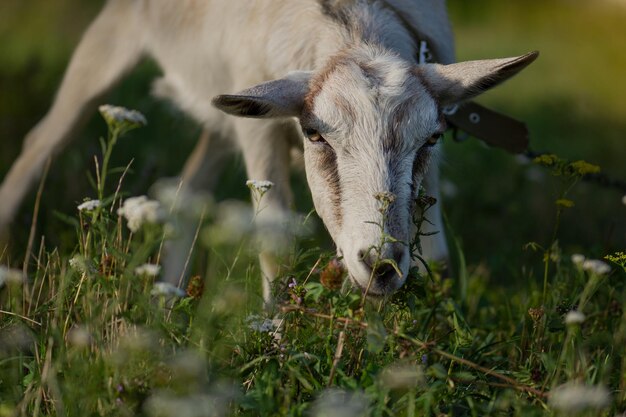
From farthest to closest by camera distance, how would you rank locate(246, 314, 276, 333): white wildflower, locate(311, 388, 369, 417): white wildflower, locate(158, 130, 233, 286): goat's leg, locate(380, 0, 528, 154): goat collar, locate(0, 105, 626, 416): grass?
locate(158, 130, 233, 286): goat's leg, locate(380, 0, 528, 154): goat collar, locate(246, 314, 276, 333): white wildflower, locate(0, 105, 626, 416): grass, locate(311, 388, 369, 417): white wildflower

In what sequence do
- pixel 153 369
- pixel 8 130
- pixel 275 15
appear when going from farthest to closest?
pixel 8 130
pixel 275 15
pixel 153 369

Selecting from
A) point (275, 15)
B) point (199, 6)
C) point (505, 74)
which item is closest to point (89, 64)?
point (199, 6)

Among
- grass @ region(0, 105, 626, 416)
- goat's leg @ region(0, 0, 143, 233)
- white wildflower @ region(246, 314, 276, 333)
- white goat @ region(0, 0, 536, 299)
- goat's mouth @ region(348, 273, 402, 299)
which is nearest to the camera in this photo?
grass @ region(0, 105, 626, 416)

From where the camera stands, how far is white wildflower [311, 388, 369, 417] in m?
2.14

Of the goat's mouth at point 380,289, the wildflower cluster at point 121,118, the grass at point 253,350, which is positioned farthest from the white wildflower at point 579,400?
the wildflower cluster at point 121,118

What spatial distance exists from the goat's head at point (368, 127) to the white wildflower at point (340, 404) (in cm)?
47

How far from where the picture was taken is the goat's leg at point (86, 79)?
5.15 meters

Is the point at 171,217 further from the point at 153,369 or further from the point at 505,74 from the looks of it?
the point at 505,74

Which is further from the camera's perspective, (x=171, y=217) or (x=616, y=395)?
(x=616, y=395)

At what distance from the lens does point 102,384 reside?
2.37 m

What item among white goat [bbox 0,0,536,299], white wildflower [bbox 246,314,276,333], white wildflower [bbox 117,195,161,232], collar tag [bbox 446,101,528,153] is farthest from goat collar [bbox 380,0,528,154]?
white wildflower [bbox 117,195,161,232]

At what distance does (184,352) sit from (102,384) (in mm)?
232

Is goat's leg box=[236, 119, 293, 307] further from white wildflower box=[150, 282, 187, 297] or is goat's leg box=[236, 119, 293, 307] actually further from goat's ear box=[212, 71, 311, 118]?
white wildflower box=[150, 282, 187, 297]

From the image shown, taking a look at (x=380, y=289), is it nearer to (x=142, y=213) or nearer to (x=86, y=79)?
(x=142, y=213)
